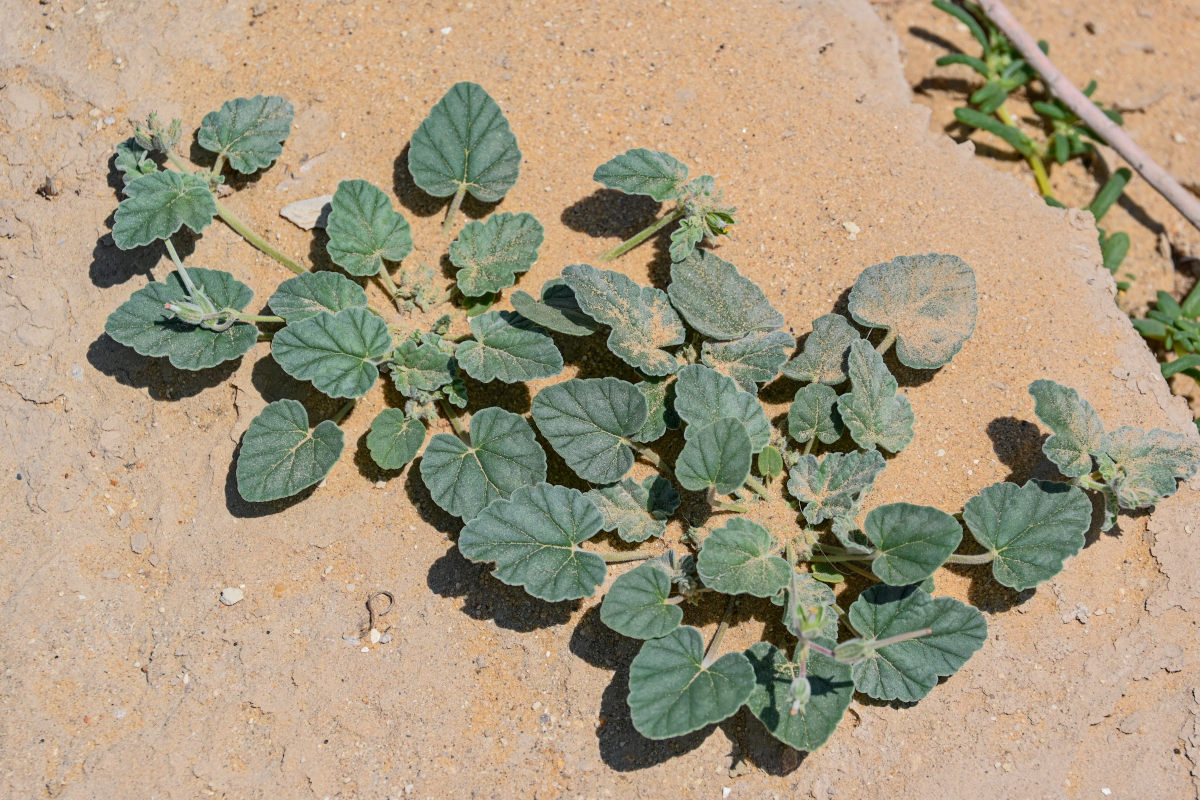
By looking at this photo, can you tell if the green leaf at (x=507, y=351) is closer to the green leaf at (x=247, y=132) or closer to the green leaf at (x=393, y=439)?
the green leaf at (x=393, y=439)

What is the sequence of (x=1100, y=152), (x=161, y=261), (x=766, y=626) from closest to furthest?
(x=766, y=626), (x=161, y=261), (x=1100, y=152)

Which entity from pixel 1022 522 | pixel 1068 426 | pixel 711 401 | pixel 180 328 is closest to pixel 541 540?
pixel 711 401

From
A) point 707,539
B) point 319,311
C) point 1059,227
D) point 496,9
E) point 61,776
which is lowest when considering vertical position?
point 61,776

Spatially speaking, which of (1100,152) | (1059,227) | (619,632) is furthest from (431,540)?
(1100,152)

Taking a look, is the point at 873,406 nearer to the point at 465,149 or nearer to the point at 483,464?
the point at 483,464

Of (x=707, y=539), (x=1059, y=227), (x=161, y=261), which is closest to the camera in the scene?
(x=707, y=539)

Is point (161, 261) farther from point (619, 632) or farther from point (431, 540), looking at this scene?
point (619, 632)

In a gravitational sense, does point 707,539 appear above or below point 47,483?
above
